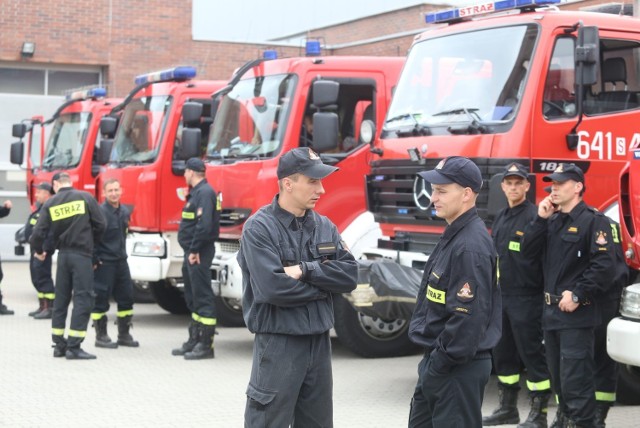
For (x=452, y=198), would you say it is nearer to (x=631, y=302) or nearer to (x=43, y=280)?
(x=631, y=302)

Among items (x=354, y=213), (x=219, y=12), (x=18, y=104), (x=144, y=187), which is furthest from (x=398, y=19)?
(x=354, y=213)

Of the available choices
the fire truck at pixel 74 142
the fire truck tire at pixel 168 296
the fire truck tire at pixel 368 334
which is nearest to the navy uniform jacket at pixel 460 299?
the fire truck tire at pixel 368 334

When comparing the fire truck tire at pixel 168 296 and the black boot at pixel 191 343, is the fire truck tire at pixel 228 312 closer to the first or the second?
the fire truck tire at pixel 168 296

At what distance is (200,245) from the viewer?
10922 mm

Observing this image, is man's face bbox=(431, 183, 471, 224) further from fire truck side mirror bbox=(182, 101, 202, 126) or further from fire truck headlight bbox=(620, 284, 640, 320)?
fire truck side mirror bbox=(182, 101, 202, 126)

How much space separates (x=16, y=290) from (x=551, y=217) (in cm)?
1293

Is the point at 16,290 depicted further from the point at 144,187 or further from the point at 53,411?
the point at 53,411

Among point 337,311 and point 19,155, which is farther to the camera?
point 19,155

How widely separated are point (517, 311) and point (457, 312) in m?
2.92

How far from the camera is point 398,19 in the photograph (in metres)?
24.8

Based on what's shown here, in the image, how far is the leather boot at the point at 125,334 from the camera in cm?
1214

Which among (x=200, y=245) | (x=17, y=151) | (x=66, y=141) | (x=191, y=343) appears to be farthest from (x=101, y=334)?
(x=17, y=151)

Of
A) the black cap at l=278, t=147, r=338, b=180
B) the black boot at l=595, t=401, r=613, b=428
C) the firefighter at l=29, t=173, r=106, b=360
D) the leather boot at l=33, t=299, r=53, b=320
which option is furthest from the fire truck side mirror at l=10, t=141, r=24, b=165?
the black cap at l=278, t=147, r=338, b=180

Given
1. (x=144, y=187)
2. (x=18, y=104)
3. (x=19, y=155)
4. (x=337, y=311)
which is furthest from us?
(x=18, y=104)
